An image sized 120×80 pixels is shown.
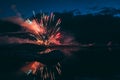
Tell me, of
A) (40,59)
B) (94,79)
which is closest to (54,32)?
(40,59)

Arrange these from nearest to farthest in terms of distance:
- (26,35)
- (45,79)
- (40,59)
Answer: (45,79)
(40,59)
(26,35)

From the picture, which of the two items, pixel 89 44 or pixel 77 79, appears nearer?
pixel 77 79

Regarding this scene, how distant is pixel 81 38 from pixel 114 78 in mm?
157805

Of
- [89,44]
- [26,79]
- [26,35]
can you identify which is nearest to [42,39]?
[26,79]

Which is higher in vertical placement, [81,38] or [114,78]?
[81,38]

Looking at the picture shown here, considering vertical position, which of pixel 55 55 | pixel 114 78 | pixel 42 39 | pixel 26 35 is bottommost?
pixel 114 78

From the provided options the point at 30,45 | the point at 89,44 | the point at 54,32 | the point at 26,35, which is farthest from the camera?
the point at 89,44

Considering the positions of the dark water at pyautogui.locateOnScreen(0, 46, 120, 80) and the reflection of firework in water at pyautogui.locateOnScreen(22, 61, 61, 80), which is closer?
the reflection of firework in water at pyautogui.locateOnScreen(22, 61, 61, 80)

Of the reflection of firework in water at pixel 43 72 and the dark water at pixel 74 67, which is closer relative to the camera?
the reflection of firework in water at pixel 43 72

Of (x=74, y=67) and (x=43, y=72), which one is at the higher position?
(x=43, y=72)

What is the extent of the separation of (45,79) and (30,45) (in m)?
115

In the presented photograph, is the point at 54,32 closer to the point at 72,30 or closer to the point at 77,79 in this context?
the point at 77,79

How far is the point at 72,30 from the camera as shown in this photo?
19825cm

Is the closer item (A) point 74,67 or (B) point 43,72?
(B) point 43,72
